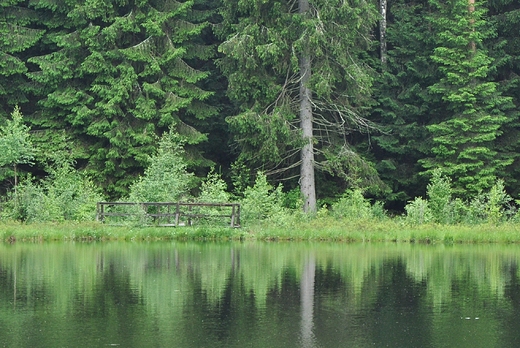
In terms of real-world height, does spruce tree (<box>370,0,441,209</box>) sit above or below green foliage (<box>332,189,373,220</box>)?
above

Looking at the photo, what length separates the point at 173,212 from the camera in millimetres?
38406

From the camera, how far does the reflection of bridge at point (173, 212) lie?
36.9 metres

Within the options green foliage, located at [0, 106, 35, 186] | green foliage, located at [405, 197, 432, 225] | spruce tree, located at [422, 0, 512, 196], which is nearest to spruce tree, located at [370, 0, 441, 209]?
spruce tree, located at [422, 0, 512, 196]

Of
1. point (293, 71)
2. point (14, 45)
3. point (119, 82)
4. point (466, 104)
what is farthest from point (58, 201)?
point (466, 104)

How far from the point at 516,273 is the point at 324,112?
24.0 m

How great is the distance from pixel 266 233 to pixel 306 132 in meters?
9.17

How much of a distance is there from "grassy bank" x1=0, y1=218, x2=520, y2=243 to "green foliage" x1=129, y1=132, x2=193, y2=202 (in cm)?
312

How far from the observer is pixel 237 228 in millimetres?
36438

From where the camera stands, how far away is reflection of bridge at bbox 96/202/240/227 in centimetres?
3687

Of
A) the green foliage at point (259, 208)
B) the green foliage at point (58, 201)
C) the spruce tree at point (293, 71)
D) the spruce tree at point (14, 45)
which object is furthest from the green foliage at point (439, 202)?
the spruce tree at point (14, 45)

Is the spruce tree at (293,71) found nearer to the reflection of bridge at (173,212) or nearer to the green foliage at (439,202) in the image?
the green foliage at (439,202)

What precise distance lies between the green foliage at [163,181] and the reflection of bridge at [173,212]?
0.50 m

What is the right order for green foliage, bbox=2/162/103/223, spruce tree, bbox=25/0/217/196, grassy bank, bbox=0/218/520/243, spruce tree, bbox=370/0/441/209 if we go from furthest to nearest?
spruce tree, bbox=370/0/441/209
spruce tree, bbox=25/0/217/196
green foliage, bbox=2/162/103/223
grassy bank, bbox=0/218/520/243

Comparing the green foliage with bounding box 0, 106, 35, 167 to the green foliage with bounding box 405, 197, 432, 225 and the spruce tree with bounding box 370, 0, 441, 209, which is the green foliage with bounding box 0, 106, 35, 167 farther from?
the spruce tree with bounding box 370, 0, 441, 209
